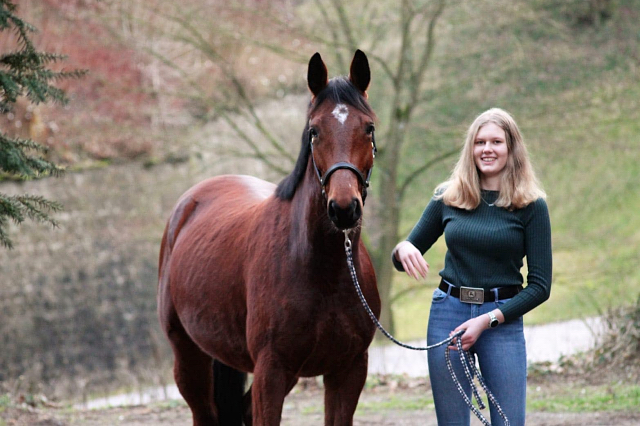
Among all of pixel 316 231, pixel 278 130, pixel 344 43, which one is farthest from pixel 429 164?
pixel 316 231

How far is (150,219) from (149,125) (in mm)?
1791

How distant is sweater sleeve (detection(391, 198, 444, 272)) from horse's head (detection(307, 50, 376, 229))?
344 mm

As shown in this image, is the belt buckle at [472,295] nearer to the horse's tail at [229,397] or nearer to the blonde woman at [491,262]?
the blonde woman at [491,262]

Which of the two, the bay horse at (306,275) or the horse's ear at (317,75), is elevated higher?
the horse's ear at (317,75)

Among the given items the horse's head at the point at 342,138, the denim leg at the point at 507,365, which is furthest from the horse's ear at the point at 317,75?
the denim leg at the point at 507,365

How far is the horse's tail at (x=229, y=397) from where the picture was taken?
4.51m

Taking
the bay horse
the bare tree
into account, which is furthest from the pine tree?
the bare tree

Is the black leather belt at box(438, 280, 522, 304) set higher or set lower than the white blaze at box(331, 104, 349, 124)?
lower

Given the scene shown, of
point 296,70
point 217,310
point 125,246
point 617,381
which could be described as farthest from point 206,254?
point 296,70

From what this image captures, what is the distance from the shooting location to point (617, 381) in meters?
A: 6.04

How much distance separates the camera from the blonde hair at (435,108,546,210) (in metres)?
2.84

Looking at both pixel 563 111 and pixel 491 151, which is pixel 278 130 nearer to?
pixel 563 111

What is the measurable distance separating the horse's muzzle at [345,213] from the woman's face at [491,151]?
→ 0.61 metres

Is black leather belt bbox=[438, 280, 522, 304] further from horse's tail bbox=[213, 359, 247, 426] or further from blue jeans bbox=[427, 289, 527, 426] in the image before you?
horse's tail bbox=[213, 359, 247, 426]
